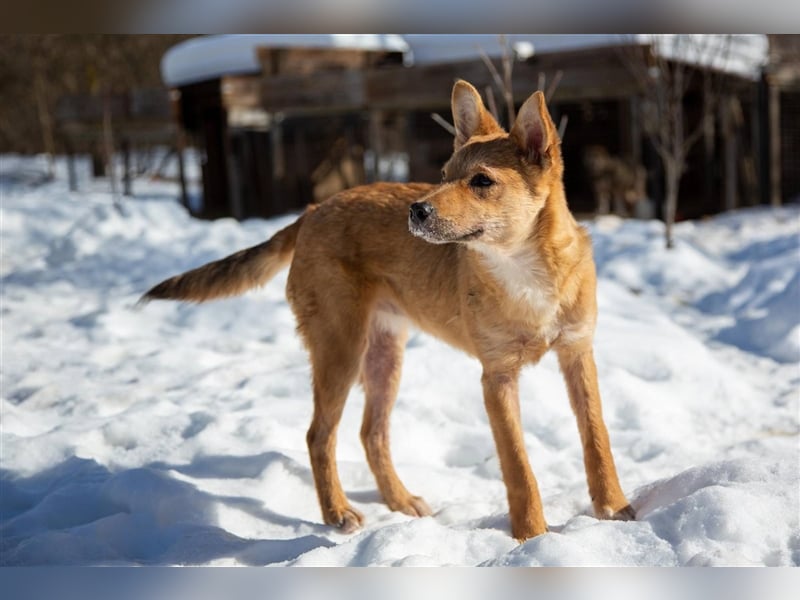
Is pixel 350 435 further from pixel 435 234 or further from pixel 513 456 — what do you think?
pixel 435 234

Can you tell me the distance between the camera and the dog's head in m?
3.26

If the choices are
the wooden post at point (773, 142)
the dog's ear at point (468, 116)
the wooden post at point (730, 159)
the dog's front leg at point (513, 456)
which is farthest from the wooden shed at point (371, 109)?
the dog's front leg at point (513, 456)

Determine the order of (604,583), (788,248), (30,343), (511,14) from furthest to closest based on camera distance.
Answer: (788,248) → (30,343) → (511,14) → (604,583)

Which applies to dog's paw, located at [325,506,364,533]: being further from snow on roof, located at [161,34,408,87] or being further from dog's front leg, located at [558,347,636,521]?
snow on roof, located at [161,34,408,87]

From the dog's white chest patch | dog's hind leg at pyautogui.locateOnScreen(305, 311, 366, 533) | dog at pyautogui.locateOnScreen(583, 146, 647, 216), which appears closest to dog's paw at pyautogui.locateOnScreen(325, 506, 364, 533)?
dog's hind leg at pyautogui.locateOnScreen(305, 311, 366, 533)

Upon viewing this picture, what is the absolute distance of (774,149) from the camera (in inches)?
627

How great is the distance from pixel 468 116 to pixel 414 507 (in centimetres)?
189

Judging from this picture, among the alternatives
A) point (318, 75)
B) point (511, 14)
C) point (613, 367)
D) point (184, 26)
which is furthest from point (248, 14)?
point (318, 75)

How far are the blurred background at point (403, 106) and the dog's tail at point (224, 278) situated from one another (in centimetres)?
783

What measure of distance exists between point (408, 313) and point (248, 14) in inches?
71.8

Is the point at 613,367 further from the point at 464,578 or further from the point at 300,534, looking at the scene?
the point at 464,578

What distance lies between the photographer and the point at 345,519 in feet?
13.4

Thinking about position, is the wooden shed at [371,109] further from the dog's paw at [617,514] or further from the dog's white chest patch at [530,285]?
the dog's paw at [617,514]

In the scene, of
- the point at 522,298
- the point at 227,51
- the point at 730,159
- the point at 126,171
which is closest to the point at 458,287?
the point at 522,298
